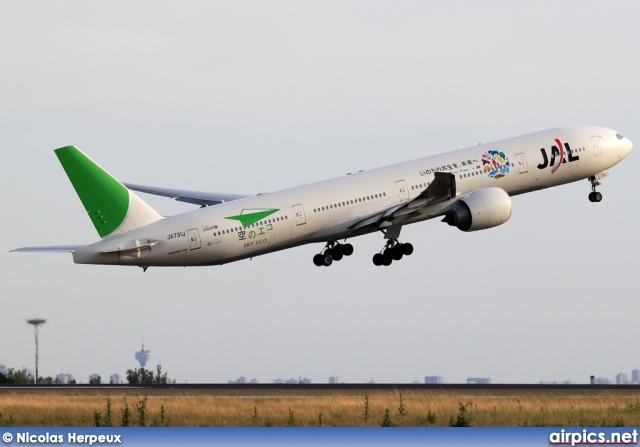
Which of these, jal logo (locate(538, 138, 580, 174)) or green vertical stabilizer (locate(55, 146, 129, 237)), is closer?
green vertical stabilizer (locate(55, 146, 129, 237))

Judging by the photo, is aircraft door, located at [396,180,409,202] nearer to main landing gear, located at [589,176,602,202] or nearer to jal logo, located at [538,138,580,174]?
jal logo, located at [538,138,580,174]

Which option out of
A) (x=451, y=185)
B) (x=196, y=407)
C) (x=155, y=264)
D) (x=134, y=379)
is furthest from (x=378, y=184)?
(x=134, y=379)

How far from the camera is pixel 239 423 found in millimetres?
42406

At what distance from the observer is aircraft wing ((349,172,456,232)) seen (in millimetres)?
60938

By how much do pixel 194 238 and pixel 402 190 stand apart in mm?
12856

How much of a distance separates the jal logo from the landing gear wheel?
1202 cm


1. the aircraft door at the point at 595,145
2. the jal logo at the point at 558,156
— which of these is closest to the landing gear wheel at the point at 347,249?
the jal logo at the point at 558,156

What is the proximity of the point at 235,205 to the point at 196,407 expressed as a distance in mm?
14840

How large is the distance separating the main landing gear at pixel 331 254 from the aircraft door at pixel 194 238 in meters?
11.0

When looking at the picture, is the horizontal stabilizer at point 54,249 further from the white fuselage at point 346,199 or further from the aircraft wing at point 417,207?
the aircraft wing at point 417,207

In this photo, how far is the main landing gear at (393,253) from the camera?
2584 inches

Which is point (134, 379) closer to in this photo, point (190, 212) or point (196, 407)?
point (190, 212)

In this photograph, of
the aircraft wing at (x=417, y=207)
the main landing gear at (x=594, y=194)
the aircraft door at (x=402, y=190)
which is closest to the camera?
the aircraft wing at (x=417, y=207)

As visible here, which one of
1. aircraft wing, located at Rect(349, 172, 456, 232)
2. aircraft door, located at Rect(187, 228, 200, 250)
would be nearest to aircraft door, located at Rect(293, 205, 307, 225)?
aircraft wing, located at Rect(349, 172, 456, 232)
